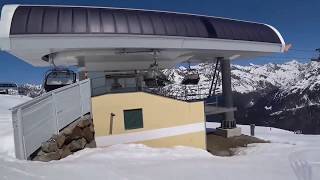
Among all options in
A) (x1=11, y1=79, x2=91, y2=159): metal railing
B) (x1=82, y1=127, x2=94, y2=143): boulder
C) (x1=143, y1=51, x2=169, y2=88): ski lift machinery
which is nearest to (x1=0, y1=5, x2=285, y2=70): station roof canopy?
(x1=143, y1=51, x2=169, y2=88): ski lift machinery

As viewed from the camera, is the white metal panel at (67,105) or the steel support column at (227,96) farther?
the steel support column at (227,96)

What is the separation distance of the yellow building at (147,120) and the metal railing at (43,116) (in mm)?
2445

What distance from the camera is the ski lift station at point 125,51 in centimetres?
1734

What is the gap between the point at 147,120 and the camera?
714 inches

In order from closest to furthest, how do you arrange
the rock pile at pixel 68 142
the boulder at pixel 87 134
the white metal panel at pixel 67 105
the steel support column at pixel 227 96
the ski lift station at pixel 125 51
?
the rock pile at pixel 68 142, the white metal panel at pixel 67 105, the boulder at pixel 87 134, the ski lift station at pixel 125 51, the steel support column at pixel 227 96

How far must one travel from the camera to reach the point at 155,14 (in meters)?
20.9

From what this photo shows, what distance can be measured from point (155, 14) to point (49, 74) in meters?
6.94

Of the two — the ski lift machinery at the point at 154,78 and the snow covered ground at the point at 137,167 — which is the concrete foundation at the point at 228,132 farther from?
the snow covered ground at the point at 137,167

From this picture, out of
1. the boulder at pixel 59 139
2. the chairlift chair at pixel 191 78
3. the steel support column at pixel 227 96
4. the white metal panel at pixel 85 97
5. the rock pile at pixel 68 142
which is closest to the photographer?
the rock pile at pixel 68 142

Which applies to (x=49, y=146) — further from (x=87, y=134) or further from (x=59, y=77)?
(x=59, y=77)

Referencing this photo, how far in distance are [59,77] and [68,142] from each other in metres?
9.77

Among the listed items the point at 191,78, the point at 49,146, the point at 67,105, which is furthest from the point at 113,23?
the point at 49,146

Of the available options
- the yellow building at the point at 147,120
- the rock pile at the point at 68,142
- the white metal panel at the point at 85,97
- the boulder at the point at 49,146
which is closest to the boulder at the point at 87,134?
the rock pile at the point at 68,142

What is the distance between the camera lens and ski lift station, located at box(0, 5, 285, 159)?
17344mm
